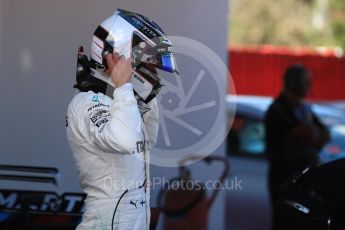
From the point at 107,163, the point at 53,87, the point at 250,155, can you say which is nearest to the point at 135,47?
the point at 107,163

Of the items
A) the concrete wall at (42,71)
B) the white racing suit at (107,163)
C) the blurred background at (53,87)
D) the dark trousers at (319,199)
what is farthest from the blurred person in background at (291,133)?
the white racing suit at (107,163)

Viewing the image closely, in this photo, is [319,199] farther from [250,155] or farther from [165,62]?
[250,155]

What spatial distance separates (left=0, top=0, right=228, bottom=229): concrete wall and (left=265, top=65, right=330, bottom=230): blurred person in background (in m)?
1.57

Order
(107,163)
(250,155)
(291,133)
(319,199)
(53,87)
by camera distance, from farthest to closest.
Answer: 1. (250,155)
2. (291,133)
3. (53,87)
4. (319,199)
5. (107,163)

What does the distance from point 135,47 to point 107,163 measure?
1.58 feet

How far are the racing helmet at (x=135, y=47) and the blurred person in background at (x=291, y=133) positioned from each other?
2.84 meters

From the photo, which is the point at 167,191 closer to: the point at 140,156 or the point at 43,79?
the point at 43,79

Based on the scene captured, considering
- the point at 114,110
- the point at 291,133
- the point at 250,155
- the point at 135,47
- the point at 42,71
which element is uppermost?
the point at 135,47

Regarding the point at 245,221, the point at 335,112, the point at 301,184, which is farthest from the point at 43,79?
the point at 335,112

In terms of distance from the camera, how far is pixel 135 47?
2791 millimetres

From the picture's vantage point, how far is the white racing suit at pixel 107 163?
266cm

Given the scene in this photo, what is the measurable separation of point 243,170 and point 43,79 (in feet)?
12.3

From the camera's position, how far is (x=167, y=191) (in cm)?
482

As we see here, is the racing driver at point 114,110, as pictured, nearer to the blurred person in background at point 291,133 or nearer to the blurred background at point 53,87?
the blurred background at point 53,87
